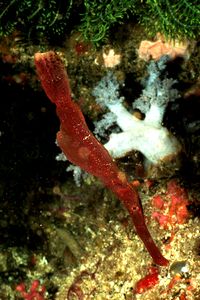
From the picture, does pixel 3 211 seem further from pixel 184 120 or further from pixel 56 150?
pixel 184 120

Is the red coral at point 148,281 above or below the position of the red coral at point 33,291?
below

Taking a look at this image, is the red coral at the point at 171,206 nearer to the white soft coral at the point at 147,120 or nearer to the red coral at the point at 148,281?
the white soft coral at the point at 147,120

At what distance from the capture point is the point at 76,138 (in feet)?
9.23

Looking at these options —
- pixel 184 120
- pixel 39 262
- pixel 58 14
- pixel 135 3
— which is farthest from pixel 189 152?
pixel 39 262

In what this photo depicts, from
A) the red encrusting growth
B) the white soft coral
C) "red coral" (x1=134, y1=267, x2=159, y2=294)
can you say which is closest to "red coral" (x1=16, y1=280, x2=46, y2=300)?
"red coral" (x1=134, y1=267, x2=159, y2=294)

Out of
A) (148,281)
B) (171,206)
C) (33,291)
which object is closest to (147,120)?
(171,206)

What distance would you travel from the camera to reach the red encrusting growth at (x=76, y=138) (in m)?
2.55

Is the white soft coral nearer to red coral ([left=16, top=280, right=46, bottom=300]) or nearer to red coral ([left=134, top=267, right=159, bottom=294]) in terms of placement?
red coral ([left=134, top=267, right=159, bottom=294])

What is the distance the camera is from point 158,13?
382 cm

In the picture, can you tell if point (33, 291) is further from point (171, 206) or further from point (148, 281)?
point (171, 206)

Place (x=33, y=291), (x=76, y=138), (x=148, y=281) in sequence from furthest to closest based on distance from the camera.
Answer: (x=33, y=291) < (x=148, y=281) < (x=76, y=138)

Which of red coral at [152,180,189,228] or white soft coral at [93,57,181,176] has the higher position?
white soft coral at [93,57,181,176]

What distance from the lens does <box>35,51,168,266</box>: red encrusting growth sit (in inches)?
101

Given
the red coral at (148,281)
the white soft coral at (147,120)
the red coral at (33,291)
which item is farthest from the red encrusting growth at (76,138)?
the red coral at (33,291)
